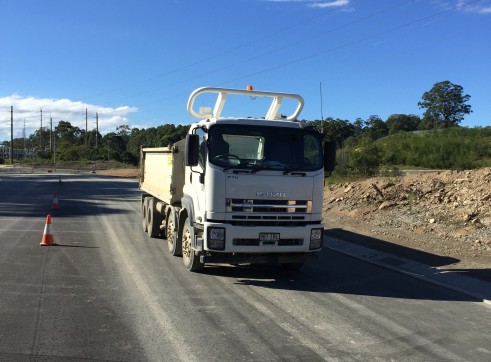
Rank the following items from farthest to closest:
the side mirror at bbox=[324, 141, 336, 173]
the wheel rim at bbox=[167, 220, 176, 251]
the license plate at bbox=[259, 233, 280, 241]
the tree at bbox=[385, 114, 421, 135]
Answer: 1. the tree at bbox=[385, 114, 421, 135]
2. the wheel rim at bbox=[167, 220, 176, 251]
3. the side mirror at bbox=[324, 141, 336, 173]
4. the license plate at bbox=[259, 233, 280, 241]

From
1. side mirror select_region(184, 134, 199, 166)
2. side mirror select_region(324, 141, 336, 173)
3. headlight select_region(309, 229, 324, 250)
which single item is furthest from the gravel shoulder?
side mirror select_region(184, 134, 199, 166)

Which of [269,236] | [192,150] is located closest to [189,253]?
[269,236]

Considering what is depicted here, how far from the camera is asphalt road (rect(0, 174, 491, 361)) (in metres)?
5.02

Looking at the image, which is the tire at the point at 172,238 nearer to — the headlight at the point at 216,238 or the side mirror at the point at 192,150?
the headlight at the point at 216,238

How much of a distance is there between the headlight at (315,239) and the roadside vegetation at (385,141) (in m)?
1.79

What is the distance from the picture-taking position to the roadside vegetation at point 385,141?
99.9 ft

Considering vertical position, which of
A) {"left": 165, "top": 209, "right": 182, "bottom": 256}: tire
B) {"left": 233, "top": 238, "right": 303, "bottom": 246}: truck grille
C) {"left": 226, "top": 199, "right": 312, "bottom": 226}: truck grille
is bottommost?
{"left": 165, "top": 209, "right": 182, "bottom": 256}: tire

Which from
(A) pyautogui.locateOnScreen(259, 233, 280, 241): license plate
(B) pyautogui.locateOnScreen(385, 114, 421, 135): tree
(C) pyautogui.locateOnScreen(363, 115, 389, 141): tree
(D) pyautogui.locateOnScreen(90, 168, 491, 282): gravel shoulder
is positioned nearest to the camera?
(A) pyautogui.locateOnScreen(259, 233, 280, 241): license plate

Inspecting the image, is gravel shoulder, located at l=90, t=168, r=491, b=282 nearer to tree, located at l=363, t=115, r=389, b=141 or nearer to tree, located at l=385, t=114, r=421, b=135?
tree, located at l=363, t=115, r=389, b=141

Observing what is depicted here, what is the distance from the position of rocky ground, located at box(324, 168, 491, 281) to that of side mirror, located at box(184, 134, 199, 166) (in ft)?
18.6

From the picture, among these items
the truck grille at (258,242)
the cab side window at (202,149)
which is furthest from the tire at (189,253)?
the cab side window at (202,149)

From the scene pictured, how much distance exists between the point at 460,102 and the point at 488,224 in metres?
122

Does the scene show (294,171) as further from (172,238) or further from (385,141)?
(385,141)

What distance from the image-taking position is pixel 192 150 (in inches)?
314
